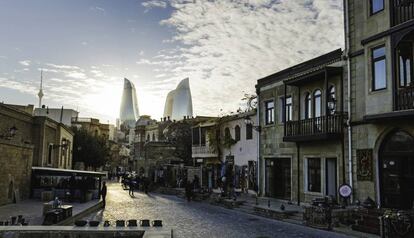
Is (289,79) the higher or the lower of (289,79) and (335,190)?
the higher

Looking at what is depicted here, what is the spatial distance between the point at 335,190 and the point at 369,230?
5813mm

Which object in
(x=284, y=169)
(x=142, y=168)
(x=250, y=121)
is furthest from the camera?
(x=142, y=168)

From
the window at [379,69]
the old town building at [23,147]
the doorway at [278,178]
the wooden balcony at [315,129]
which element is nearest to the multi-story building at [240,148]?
the doorway at [278,178]

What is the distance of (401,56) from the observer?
15531 mm

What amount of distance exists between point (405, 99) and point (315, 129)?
19.5 ft

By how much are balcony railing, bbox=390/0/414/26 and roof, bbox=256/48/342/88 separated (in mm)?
3589

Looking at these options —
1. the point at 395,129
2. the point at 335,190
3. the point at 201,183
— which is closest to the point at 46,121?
the point at 201,183

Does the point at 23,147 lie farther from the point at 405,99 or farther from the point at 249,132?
the point at 405,99

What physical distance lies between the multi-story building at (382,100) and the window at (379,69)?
22 millimetres

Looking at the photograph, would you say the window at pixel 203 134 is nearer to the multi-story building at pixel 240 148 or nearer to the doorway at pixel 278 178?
the multi-story building at pixel 240 148

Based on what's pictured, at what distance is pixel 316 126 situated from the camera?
2017cm

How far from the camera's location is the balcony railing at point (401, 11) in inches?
580

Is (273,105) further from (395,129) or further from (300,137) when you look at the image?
(395,129)

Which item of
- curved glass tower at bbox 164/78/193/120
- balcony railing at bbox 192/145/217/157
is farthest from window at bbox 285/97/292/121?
curved glass tower at bbox 164/78/193/120
